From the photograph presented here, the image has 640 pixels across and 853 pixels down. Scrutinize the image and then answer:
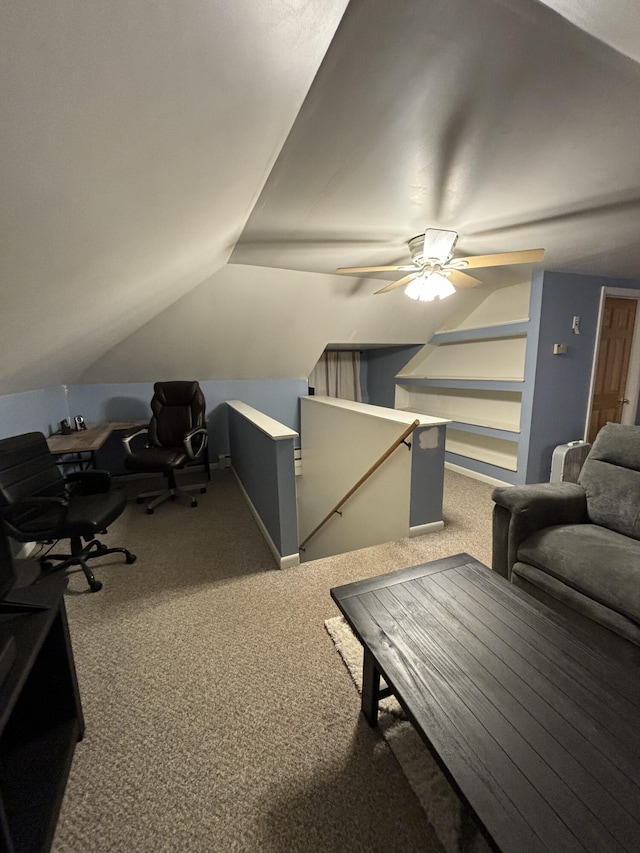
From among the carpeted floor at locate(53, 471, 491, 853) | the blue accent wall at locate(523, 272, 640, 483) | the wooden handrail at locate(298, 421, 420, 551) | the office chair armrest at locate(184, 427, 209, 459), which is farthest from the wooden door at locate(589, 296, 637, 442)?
the office chair armrest at locate(184, 427, 209, 459)

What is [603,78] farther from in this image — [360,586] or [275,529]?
[275,529]

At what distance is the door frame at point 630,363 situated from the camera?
3346 millimetres

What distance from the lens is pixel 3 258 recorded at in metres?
0.94

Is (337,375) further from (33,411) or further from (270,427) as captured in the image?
(33,411)

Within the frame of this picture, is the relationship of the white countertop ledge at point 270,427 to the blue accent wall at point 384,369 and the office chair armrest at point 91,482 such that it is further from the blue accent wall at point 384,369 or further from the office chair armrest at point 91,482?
the blue accent wall at point 384,369

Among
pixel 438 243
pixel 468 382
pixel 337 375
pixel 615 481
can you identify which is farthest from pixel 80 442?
pixel 468 382

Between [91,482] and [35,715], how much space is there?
1.45 metres

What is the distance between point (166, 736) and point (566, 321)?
4175 mm

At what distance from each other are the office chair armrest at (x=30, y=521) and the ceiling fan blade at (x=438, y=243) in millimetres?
2680

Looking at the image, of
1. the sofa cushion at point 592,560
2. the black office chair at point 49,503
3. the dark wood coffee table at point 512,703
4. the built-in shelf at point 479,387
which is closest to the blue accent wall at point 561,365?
the built-in shelf at point 479,387

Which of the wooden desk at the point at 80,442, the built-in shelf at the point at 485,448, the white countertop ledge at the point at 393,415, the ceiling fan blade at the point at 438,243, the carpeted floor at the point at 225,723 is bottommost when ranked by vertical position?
the carpeted floor at the point at 225,723

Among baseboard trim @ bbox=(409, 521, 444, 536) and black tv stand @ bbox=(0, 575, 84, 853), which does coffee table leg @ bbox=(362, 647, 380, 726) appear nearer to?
black tv stand @ bbox=(0, 575, 84, 853)

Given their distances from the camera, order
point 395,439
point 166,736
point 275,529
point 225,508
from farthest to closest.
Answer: point 225,508 < point 395,439 < point 275,529 < point 166,736

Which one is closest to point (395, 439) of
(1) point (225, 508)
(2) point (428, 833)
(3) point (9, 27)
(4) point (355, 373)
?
(1) point (225, 508)
